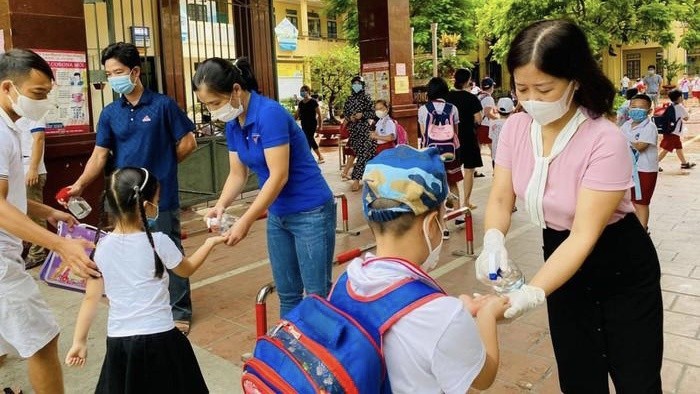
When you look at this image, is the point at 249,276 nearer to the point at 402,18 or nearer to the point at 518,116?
the point at 518,116

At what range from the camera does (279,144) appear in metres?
2.99

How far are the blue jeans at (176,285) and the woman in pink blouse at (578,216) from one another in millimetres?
2577

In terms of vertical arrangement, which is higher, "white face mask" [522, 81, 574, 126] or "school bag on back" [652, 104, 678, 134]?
"white face mask" [522, 81, 574, 126]

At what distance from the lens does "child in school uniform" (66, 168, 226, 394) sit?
8.48 ft

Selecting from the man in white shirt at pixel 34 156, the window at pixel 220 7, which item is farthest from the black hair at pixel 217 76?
the window at pixel 220 7

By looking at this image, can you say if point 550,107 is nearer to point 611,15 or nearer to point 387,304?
point 387,304

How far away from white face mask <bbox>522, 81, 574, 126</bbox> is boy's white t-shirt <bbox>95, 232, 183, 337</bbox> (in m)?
1.68

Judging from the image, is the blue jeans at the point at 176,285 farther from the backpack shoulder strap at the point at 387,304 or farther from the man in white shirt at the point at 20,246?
the backpack shoulder strap at the point at 387,304

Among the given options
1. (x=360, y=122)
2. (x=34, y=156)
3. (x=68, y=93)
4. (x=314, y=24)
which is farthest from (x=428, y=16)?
(x=34, y=156)

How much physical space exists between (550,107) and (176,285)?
122 inches

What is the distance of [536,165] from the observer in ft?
7.03

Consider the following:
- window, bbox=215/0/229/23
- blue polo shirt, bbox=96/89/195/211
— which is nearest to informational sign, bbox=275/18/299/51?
window, bbox=215/0/229/23

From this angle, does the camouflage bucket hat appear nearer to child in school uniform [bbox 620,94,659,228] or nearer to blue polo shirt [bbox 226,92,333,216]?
blue polo shirt [bbox 226,92,333,216]

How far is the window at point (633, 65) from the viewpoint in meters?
38.5
